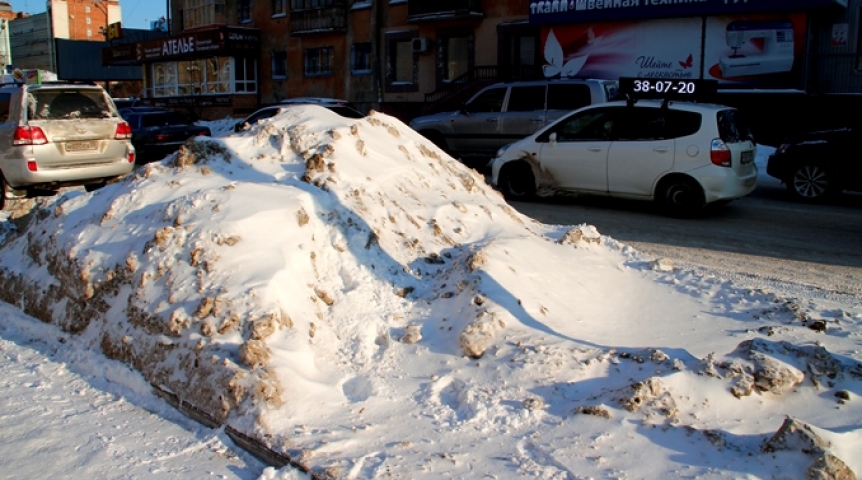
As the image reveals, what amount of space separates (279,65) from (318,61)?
3.15m

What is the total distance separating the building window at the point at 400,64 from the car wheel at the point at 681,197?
21693mm

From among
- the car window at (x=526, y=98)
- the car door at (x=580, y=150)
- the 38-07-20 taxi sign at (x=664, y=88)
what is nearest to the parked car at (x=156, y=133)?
the car window at (x=526, y=98)

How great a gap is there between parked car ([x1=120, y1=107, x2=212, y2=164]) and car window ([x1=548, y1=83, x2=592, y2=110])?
8.70m

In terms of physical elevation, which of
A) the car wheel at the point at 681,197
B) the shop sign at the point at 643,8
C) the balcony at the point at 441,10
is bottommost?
the car wheel at the point at 681,197

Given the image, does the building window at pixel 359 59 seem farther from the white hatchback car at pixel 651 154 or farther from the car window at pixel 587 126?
the car window at pixel 587 126

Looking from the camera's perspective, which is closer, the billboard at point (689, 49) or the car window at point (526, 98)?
the car window at point (526, 98)

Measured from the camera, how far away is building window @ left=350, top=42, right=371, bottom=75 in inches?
1335

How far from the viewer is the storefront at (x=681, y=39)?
864 inches

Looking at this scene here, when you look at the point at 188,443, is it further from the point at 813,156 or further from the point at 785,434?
the point at 813,156

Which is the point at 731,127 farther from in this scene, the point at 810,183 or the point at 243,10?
the point at 243,10

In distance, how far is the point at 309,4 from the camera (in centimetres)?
3550

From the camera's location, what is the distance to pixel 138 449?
13.0ft

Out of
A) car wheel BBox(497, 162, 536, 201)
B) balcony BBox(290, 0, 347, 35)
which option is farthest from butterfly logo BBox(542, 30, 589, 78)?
car wheel BBox(497, 162, 536, 201)

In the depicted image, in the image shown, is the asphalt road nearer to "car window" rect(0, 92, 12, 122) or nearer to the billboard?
"car window" rect(0, 92, 12, 122)
